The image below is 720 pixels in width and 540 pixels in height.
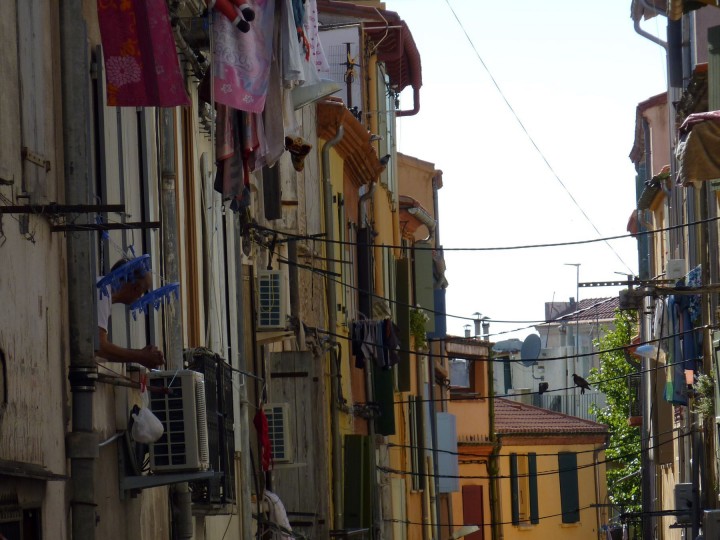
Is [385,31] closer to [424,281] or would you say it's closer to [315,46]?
[424,281]

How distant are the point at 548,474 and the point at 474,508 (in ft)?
11.2

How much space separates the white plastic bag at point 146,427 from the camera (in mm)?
10562

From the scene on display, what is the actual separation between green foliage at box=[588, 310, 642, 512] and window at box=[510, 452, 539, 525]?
10.5ft

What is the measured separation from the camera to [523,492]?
177ft

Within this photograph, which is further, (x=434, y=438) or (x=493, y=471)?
(x=493, y=471)

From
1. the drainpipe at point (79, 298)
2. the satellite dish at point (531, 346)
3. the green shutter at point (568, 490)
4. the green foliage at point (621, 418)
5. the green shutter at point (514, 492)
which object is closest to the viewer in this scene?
the drainpipe at point (79, 298)

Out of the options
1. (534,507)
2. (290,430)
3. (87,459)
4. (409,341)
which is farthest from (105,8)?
(534,507)

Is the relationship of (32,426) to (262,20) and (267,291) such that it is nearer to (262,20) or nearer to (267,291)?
(262,20)

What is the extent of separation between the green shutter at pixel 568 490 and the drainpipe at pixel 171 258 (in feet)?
142

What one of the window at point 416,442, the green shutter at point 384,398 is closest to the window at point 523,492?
the window at point 416,442

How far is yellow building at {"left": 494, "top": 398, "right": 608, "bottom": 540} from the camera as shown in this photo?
176ft

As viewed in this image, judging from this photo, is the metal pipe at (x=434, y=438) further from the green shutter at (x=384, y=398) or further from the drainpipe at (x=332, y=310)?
the drainpipe at (x=332, y=310)

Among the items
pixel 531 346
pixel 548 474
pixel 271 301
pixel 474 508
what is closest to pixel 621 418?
pixel 548 474

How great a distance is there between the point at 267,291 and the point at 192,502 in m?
5.79
